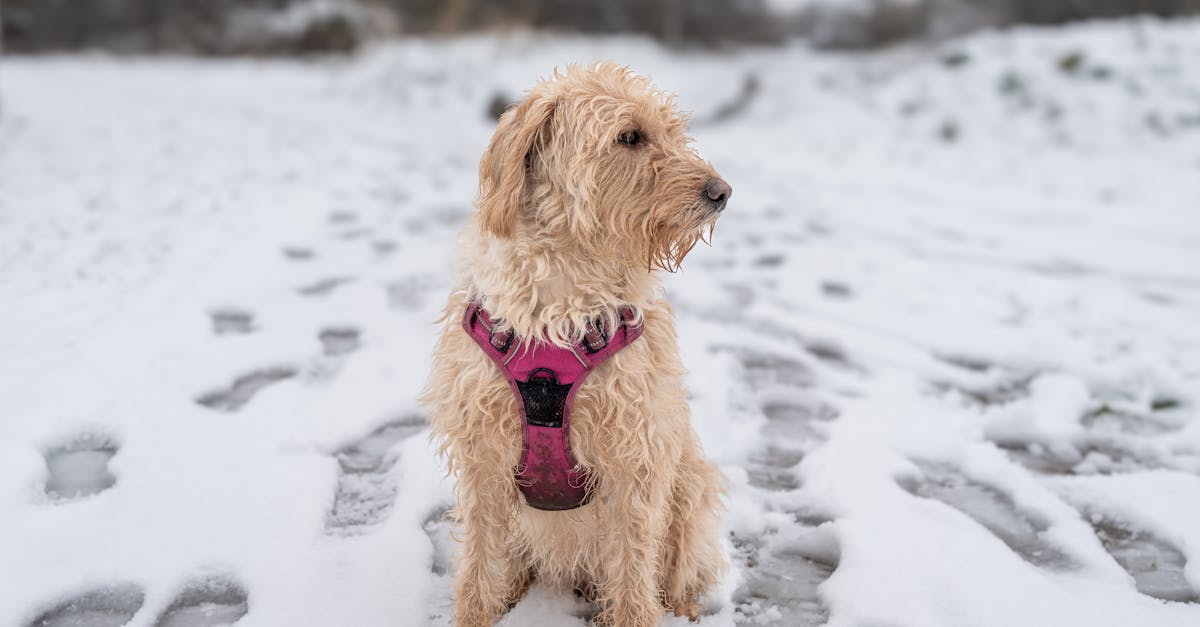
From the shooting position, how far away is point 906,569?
9.36ft

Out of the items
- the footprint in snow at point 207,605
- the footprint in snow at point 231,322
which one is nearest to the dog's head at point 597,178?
the footprint in snow at point 207,605

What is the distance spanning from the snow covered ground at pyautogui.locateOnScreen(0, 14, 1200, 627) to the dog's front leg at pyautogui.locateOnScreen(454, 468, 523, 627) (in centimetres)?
21

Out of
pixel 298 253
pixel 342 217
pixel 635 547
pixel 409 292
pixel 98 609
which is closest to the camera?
pixel 635 547

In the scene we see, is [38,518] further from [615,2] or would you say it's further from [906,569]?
[615,2]

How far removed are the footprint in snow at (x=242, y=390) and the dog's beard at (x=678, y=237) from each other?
97.5 inches

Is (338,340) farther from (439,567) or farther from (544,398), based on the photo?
(544,398)

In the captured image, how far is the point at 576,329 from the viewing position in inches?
89.5

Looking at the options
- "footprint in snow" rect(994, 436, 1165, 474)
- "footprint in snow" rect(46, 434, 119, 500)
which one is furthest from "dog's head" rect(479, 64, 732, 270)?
"footprint in snow" rect(994, 436, 1165, 474)

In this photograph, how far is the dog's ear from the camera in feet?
7.22

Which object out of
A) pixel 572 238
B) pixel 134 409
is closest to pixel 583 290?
pixel 572 238

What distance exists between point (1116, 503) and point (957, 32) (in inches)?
546

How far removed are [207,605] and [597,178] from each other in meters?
1.93

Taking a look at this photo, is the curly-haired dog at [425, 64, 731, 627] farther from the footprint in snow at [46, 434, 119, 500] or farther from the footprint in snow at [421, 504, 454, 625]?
the footprint in snow at [46, 434, 119, 500]

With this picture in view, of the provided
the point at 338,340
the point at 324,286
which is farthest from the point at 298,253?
the point at 338,340
